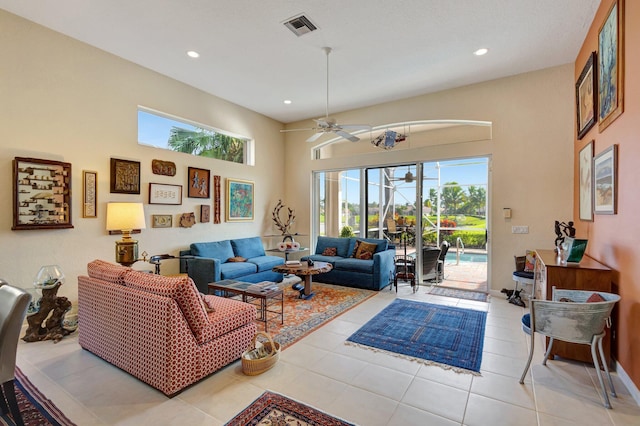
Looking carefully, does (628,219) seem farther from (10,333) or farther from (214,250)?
(214,250)

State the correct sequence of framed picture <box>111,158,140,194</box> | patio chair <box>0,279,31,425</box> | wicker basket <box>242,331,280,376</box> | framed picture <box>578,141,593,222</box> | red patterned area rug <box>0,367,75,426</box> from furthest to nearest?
framed picture <box>111,158,140,194</box>, framed picture <box>578,141,593,222</box>, wicker basket <box>242,331,280,376</box>, red patterned area rug <box>0,367,75,426</box>, patio chair <box>0,279,31,425</box>

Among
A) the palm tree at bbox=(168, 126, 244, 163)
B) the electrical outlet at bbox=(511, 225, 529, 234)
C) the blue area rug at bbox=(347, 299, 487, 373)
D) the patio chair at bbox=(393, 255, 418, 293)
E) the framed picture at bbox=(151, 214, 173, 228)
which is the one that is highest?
the palm tree at bbox=(168, 126, 244, 163)

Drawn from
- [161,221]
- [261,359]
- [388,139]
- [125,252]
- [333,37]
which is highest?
[333,37]

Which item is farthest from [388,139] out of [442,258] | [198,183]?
[198,183]

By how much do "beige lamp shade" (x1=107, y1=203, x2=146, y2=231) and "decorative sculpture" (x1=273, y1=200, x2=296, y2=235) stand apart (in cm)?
350

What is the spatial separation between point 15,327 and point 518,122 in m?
6.27

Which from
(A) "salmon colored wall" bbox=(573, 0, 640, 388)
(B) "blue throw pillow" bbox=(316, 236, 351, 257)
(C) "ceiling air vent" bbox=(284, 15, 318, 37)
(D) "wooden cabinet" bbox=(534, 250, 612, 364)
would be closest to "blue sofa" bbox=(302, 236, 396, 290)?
(B) "blue throw pillow" bbox=(316, 236, 351, 257)

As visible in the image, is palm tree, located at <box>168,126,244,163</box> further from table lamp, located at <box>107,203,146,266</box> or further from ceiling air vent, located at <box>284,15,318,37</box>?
ceiling air vent, located at <box>284,15,318,37</box>

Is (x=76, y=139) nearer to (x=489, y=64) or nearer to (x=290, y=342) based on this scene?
(x=290, y=342)

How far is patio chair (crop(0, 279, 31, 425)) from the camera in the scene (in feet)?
5.61

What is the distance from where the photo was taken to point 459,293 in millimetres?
5078

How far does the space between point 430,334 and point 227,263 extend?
11.6 ft

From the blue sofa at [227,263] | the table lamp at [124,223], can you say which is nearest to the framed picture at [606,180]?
the blue sofa at [227,263]

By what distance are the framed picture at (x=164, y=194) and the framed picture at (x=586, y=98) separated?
586 centimetres
